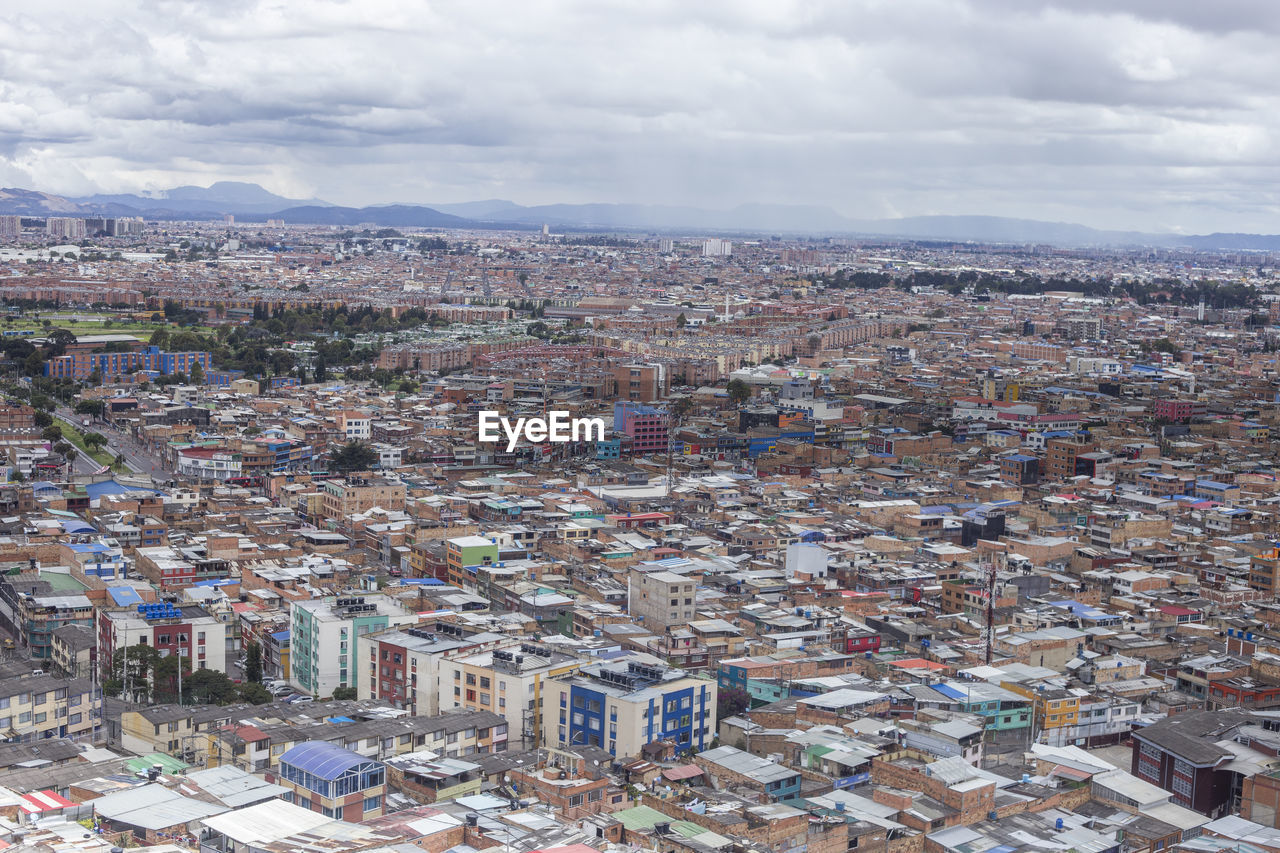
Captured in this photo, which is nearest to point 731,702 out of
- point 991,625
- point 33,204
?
point 991,625

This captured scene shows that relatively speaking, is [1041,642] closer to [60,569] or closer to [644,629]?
[644,629]

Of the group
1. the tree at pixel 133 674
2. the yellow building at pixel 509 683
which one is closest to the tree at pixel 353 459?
the tree at pixel 133 674

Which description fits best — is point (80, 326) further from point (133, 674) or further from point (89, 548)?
point (133, 674)

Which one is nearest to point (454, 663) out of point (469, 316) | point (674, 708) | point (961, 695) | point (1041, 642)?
point (674, 708)

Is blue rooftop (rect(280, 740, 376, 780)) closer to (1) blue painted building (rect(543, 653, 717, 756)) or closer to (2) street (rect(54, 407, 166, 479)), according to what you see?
(1) blue painted building (rect(543, 653, 717, 756))

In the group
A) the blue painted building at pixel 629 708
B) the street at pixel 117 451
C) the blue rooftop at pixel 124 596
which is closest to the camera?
the blue painted building at pixel 629 708

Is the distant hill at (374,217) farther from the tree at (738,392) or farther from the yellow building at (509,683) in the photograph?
the yellow building at (509,683)
